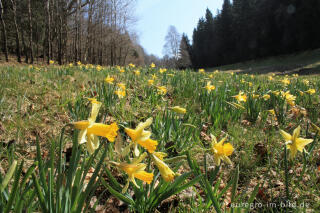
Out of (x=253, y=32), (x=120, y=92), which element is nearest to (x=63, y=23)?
(x=120, y=92)

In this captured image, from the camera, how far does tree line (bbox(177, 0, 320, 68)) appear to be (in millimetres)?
22531

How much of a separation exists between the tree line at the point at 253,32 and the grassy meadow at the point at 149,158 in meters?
25.9

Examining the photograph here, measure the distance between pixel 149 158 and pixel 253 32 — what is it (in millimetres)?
33485

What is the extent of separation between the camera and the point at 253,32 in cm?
2944

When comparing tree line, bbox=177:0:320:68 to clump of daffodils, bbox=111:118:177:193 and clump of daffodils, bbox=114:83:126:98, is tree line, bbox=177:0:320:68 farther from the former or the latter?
clump of daffodils, bbox=111:118:177:193

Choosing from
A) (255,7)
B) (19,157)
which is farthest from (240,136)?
(255,7)

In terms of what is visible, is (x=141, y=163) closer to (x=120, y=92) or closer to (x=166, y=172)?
(x=166, y=172)

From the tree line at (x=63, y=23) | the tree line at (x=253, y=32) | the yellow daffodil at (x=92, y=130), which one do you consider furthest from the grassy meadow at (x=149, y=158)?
the tree line at (x=253, y=32)

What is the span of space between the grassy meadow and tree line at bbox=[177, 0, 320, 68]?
84.8 ft

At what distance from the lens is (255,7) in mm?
28703

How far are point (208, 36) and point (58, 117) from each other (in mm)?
40460

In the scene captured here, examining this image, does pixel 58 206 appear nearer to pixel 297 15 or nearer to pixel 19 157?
pixel 19 157

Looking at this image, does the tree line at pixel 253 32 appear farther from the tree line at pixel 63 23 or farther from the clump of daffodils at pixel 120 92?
the clump of daffodils at pixel 120 92

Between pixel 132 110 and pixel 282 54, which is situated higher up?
pixel 282 54
